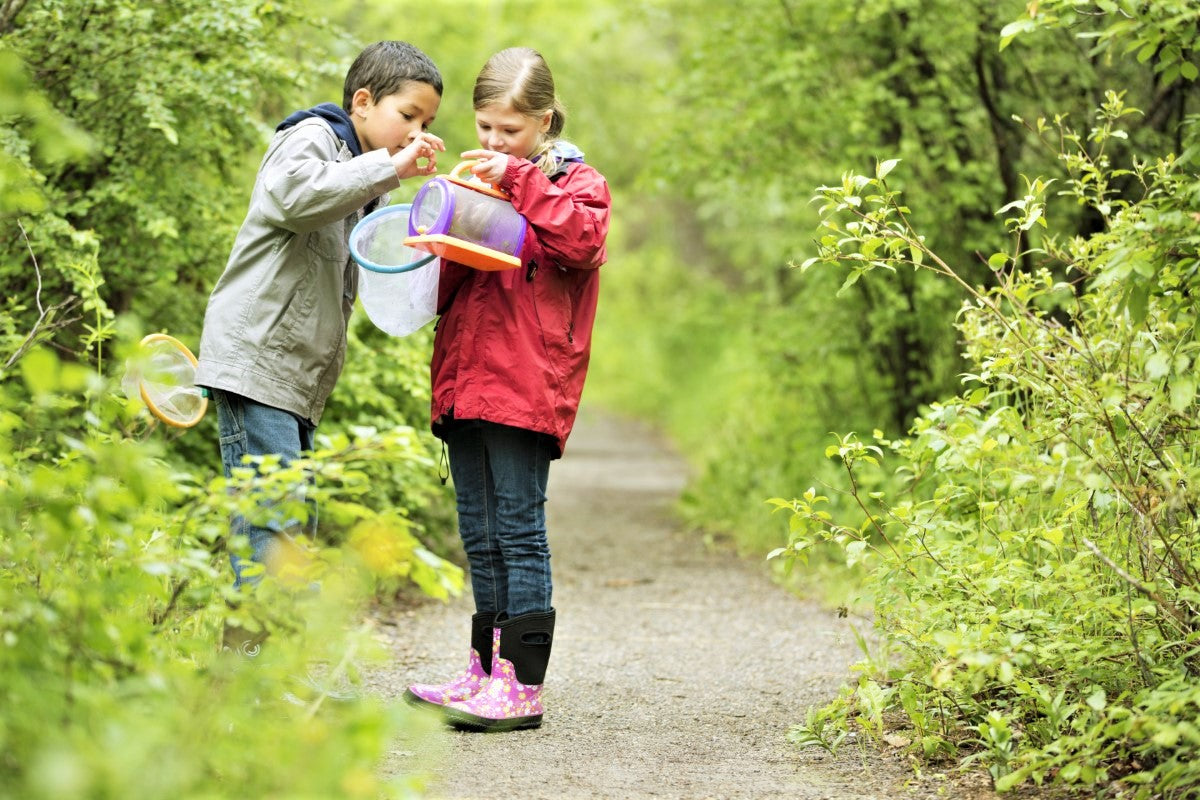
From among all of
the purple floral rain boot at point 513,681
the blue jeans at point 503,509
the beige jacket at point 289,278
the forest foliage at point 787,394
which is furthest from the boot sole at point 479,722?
the beige jacket at point 289,278

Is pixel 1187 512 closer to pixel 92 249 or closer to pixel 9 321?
pixel 9 321

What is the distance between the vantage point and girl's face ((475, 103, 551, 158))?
3645mm

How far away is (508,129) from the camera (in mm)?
3672

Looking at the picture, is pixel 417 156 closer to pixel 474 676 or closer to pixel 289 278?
pixel 289 278

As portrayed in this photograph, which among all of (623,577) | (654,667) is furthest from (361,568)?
(623,577)

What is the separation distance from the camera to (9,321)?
3.95m

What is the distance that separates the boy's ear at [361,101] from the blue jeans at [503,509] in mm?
927

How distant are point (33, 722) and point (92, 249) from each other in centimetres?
312

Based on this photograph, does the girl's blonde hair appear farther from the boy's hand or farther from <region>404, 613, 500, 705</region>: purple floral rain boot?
<region>404, 613, 500, 705</region>: purple floral rain boot

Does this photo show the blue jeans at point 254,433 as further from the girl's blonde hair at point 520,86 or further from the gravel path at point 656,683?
the girl's blonde hair at point 520,86

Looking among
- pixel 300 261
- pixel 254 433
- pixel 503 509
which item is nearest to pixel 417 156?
pixel 300 261

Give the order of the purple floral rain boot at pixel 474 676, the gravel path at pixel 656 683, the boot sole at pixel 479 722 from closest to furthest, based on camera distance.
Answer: the gravel path at pixel 656 683
the boot sole at pixel 479 722
the purple floral rain boot at pixel 474 676

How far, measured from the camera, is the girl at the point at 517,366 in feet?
11.6

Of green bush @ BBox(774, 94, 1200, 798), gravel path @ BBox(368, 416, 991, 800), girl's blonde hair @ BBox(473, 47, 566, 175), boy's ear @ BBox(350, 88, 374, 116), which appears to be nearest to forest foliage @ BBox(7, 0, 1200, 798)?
green bush @ BBox(774, 94, 1200, 798)
